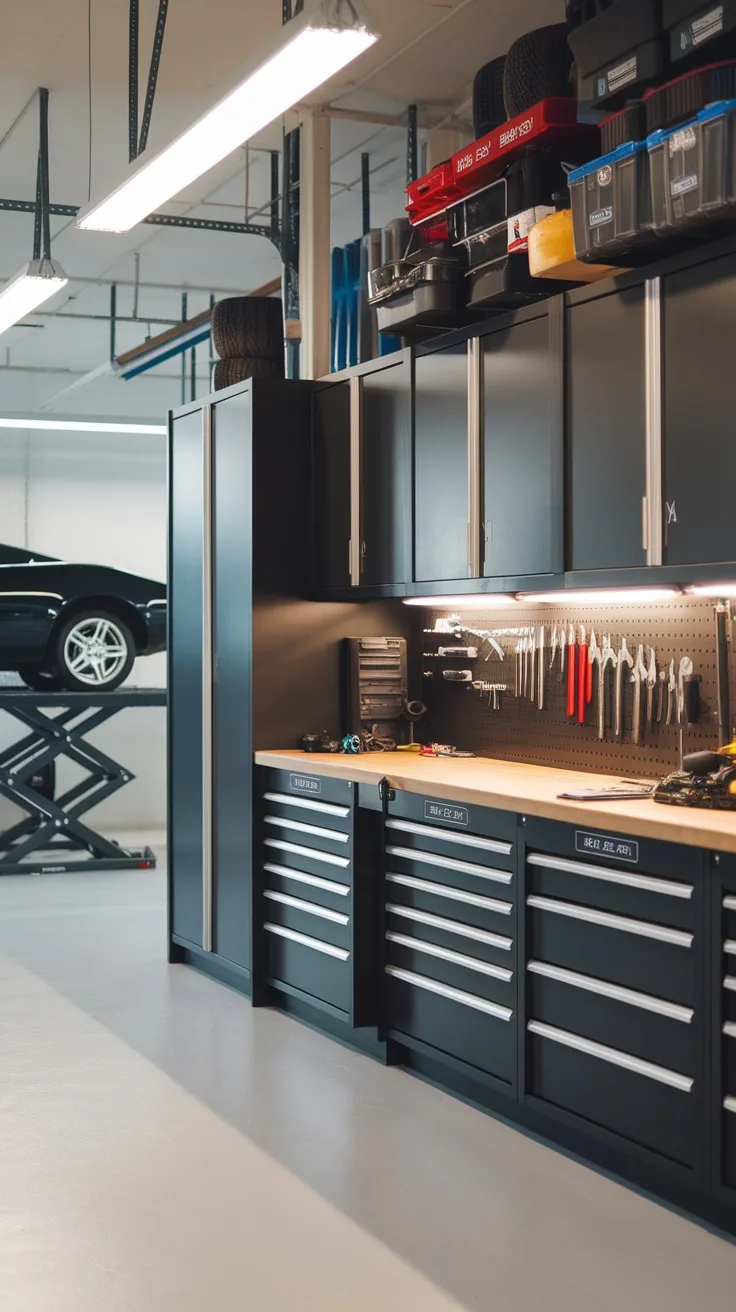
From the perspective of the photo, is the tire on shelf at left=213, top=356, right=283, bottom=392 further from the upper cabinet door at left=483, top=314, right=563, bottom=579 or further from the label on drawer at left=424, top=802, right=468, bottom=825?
the label on drawer at left=424, top=802, right=468, bottom=825

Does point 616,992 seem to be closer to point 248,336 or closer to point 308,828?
point 308,828

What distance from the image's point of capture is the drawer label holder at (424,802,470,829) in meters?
3.74

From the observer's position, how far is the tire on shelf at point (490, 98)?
4238 mm

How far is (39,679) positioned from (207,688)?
3454 millimetres

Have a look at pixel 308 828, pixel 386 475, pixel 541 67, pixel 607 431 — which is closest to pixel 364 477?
pixel 386 475

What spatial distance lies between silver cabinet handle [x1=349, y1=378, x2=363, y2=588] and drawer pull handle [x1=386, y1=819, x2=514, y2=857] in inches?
40.5

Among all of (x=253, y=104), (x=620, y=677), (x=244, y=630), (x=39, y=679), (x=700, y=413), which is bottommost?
(x=39, y=679)

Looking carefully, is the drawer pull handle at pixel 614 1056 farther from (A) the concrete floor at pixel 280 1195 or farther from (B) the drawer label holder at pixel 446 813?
(B) the drawer label holder at pixel 446 813

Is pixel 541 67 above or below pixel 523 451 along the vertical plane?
above

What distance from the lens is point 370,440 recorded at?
4730 millimetres

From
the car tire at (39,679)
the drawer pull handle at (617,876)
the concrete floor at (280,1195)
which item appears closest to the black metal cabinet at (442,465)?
the drawer pull handle at (617,876)

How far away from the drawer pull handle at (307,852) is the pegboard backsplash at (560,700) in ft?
2.41

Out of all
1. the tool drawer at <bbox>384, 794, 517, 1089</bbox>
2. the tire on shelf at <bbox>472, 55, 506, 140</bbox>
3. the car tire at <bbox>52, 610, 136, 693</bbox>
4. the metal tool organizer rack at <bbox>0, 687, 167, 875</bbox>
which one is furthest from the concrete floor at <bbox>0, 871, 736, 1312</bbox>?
the car tire at <bbox>52, 610, 136, 693</bbox>

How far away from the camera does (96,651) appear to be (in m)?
8.29
